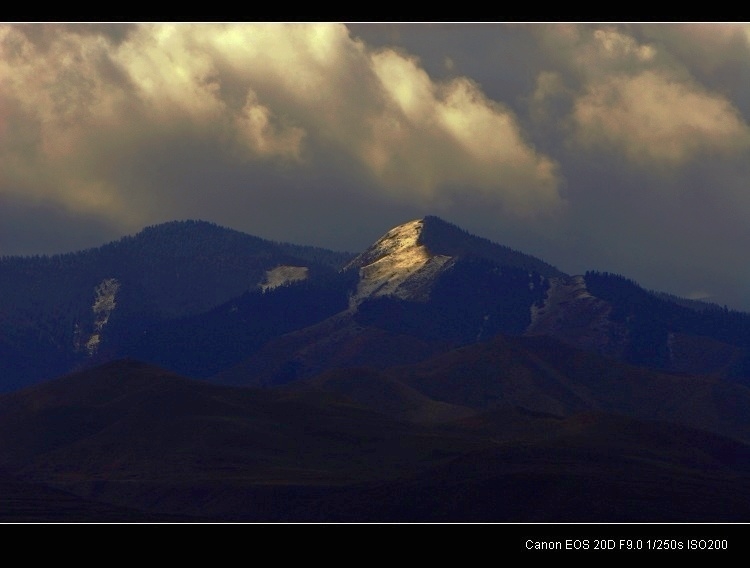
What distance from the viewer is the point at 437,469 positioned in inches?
6737

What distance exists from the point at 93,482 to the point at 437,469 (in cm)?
4629

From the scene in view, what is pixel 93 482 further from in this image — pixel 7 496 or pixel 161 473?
pixel 7 496
